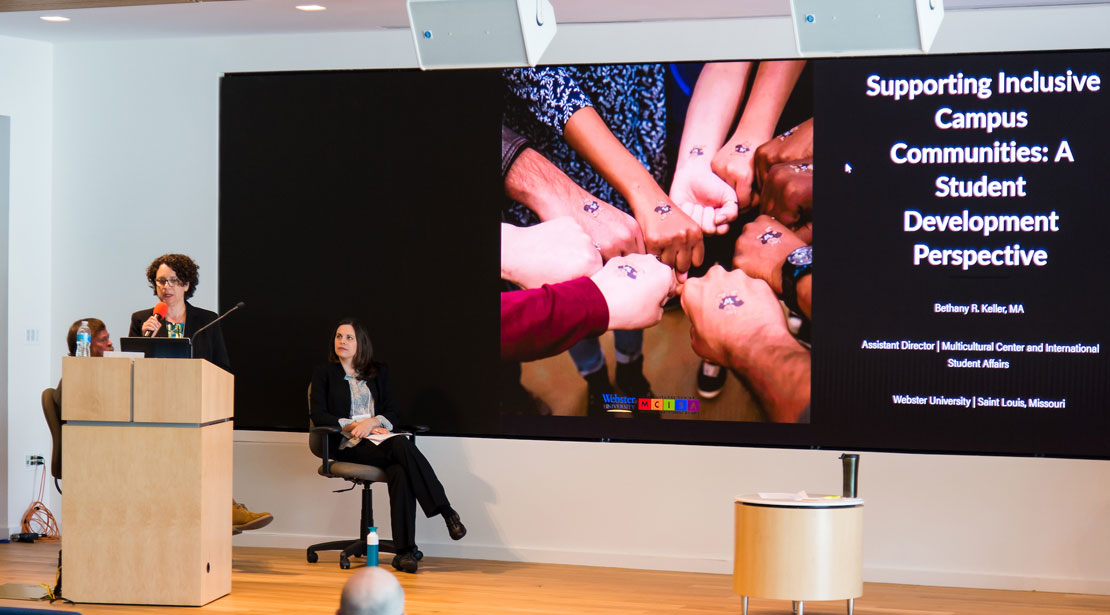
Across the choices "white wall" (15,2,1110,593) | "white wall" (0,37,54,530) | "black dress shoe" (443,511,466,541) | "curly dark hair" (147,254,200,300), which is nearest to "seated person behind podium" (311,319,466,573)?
"black dress shoe" (443,511,466,541)

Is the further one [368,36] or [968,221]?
[368,36]

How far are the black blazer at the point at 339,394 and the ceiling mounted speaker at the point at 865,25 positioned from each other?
3.17m

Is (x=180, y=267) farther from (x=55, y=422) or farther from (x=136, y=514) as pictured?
(x=136, y=514)

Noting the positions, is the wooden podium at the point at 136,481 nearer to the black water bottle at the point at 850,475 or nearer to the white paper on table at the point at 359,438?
the white paper on table at the point at 359,438

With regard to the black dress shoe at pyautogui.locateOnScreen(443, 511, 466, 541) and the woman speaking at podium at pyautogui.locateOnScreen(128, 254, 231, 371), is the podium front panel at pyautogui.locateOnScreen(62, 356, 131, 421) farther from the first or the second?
the black dress shoe at pyautogui.locateOnScreen(443, 511, 466, 541)

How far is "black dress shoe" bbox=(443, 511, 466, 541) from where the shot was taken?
7.29 meters

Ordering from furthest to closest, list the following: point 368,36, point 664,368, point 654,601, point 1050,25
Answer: point 368,36, point 664,368, point 1050,25, point 654,601

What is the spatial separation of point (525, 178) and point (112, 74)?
278 centimetres

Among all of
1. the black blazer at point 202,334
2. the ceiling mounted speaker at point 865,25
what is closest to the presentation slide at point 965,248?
the ceiling mounted speaker at point 865,25

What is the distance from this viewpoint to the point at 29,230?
8.20 meters

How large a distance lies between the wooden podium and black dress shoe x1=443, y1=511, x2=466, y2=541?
1607 millimetres

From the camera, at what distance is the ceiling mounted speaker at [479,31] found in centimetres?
565

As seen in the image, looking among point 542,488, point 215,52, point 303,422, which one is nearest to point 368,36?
point 215,52

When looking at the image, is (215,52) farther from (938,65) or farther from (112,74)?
(938,65)
